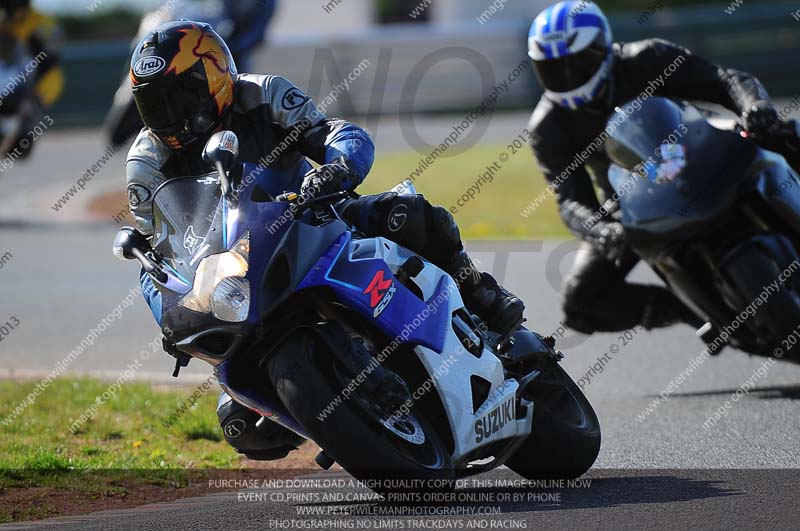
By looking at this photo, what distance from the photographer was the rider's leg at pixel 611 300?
7.78m

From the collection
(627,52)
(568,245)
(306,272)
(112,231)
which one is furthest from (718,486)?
(112,231)

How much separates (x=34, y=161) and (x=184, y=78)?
19930 millimetres

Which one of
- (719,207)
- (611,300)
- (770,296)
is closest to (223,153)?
(719,207)

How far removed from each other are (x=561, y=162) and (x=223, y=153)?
385 centimetres

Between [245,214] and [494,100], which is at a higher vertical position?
[245,214]

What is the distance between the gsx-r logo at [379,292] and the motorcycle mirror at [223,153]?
1.99ft

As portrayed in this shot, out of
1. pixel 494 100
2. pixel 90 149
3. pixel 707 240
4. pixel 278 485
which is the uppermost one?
pixel 707 240

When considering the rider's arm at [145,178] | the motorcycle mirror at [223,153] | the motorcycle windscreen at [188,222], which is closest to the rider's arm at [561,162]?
the rider's arm at [145,178]

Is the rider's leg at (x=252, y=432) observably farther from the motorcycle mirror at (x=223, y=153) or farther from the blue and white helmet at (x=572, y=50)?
the blue and white helmet at (x=572, y=50)

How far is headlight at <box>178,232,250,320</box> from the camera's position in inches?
166

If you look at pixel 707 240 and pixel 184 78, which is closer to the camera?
pixel 184 78

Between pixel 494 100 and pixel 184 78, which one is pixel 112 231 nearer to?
pixel 184 78

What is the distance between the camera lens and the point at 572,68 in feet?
24.0

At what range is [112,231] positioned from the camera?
15.3 m
